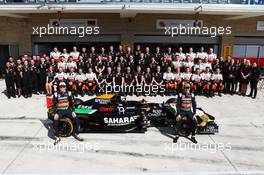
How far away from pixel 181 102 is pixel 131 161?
2.25 m

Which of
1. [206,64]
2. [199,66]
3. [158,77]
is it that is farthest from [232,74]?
[158,77]

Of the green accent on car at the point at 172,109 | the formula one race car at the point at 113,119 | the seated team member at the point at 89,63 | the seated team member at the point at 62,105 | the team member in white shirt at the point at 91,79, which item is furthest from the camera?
the seated team member at the point at 89,63

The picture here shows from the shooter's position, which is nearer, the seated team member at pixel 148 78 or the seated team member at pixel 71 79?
the seated team member at pixel 71 79

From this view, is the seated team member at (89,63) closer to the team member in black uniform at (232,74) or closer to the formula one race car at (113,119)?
the formula one race car at (113,119)

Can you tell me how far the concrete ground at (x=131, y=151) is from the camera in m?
6.40

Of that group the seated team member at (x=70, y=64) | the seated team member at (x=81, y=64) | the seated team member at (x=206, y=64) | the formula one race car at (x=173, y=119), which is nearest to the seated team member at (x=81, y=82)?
the seated team member at (x=81, y=64)

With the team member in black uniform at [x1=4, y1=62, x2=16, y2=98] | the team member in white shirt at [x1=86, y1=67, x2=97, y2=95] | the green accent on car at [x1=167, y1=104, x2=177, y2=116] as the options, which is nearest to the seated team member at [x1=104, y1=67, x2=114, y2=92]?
the team member in white shirt at [x1=86, y1=67, x2=97, y2=95]

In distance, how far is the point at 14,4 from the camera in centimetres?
1408

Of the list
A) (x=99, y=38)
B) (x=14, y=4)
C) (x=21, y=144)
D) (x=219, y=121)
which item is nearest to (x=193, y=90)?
(x=219, y=121)

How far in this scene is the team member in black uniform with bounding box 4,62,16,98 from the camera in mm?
12156

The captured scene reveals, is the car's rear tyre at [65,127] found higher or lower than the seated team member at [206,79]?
lower

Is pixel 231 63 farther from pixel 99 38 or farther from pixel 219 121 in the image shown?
pixel 99 38

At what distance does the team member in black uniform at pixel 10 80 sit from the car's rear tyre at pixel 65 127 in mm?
5599

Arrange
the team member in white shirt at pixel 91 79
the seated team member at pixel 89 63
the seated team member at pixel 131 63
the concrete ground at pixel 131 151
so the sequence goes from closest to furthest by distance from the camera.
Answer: the concrete ground at pixel 131 151
the team member in white shirt at pixel 91 79
the seated team member at pixel 89 63
the seated team member at pixel 131 63
